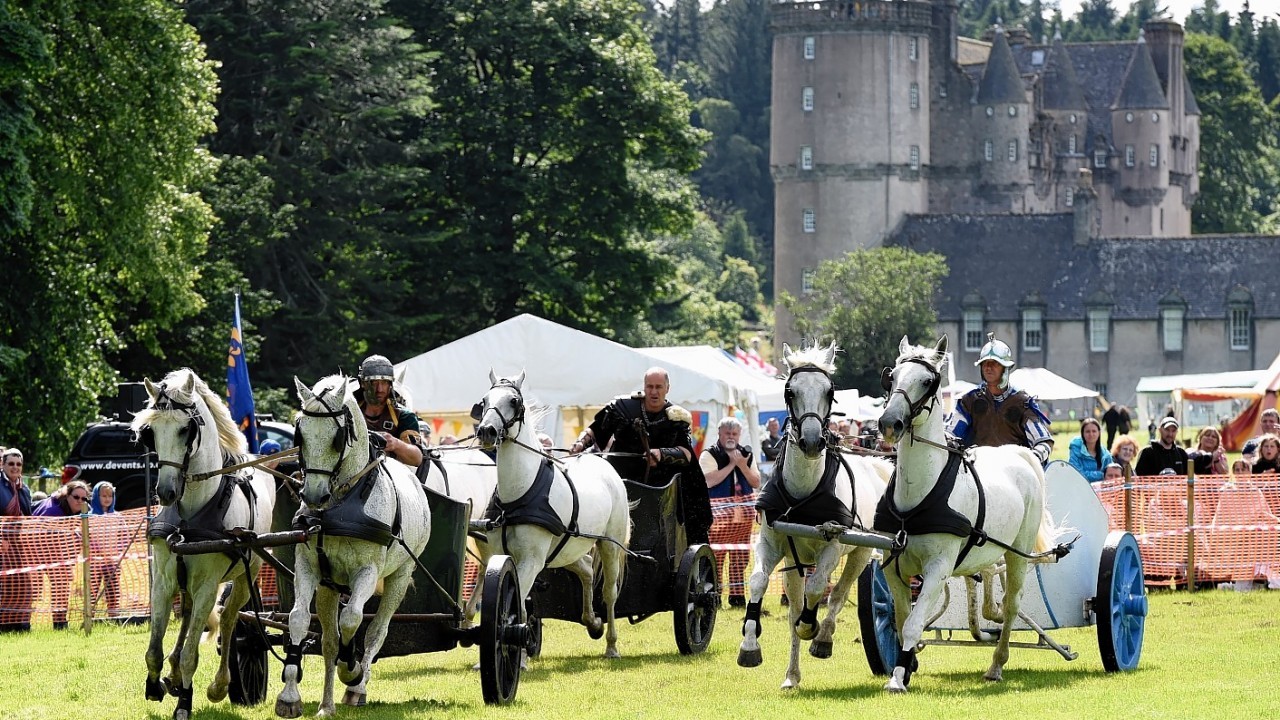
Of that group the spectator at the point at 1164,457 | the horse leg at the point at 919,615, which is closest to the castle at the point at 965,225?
the spectator at the point at 1164,457

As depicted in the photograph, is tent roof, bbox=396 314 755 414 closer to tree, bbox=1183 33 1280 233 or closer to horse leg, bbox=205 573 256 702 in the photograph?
horse leg, bbox=205 573 256 702

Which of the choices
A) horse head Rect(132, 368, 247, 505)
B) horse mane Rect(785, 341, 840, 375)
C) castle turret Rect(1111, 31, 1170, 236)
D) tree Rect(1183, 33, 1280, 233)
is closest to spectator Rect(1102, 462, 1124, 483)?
horse mane Rect(785, 341, 840, 375)

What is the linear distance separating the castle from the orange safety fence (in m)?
75.4

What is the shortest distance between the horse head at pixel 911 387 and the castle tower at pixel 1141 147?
342 feet

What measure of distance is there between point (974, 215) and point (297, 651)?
295 ft

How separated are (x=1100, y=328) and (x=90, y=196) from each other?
71.1 m

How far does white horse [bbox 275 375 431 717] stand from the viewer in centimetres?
1106

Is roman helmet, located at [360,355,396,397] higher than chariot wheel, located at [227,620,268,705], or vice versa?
roman helmet, located at [360,355,396,397]

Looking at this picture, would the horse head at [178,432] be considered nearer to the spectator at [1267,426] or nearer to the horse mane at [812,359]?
the horse mane at [812,359]

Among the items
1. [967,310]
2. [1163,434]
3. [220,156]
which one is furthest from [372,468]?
[967,310]

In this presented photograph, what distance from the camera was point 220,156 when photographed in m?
42.5

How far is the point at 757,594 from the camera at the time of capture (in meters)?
12.5

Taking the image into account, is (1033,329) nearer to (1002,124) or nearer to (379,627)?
(1002,124)

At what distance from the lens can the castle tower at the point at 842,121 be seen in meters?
97.1
